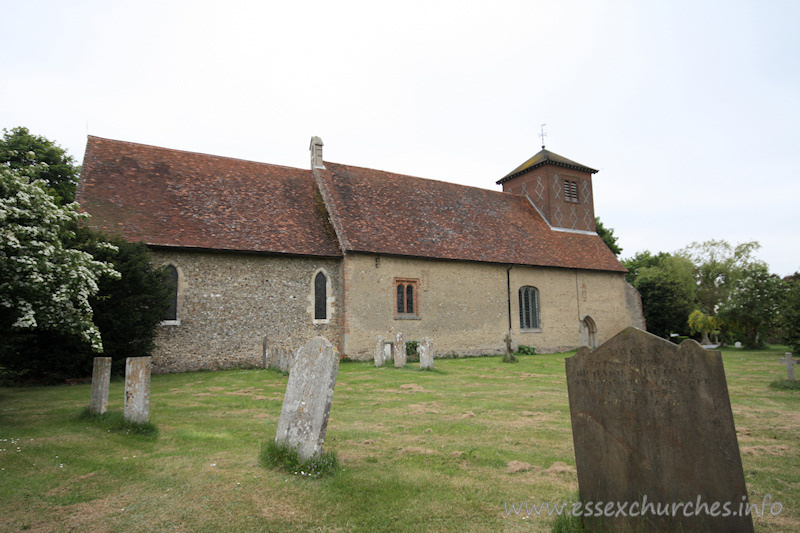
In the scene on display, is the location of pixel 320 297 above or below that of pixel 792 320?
above

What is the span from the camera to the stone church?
16.3 m

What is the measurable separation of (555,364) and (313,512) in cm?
1547

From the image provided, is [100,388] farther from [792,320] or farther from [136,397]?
[792,320]

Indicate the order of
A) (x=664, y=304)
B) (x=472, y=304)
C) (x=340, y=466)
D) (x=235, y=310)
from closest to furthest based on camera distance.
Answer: (x=340, y=466) < (x=235, y=310) < (x=472, y=304) < (x=664, y=304)

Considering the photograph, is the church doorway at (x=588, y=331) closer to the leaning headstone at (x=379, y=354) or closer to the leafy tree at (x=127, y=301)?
the leaning headstone at (x=379, y=354)

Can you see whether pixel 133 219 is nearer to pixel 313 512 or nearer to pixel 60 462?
pixel 60 462

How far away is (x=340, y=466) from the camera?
16.6 feet

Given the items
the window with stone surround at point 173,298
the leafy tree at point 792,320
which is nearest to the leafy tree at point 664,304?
the leafy tree at point 792,320

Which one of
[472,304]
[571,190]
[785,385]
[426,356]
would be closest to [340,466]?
[426,356]

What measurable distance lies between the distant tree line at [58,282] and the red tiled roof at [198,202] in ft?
5.23

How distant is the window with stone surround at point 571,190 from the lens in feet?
91.4

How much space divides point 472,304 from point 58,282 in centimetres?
1635

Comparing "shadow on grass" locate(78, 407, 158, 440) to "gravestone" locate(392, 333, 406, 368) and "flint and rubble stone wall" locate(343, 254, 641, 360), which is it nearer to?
"gravestone" locate(392, 333, 406, 368)

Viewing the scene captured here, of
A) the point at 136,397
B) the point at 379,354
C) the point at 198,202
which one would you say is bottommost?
the point at 136,397
